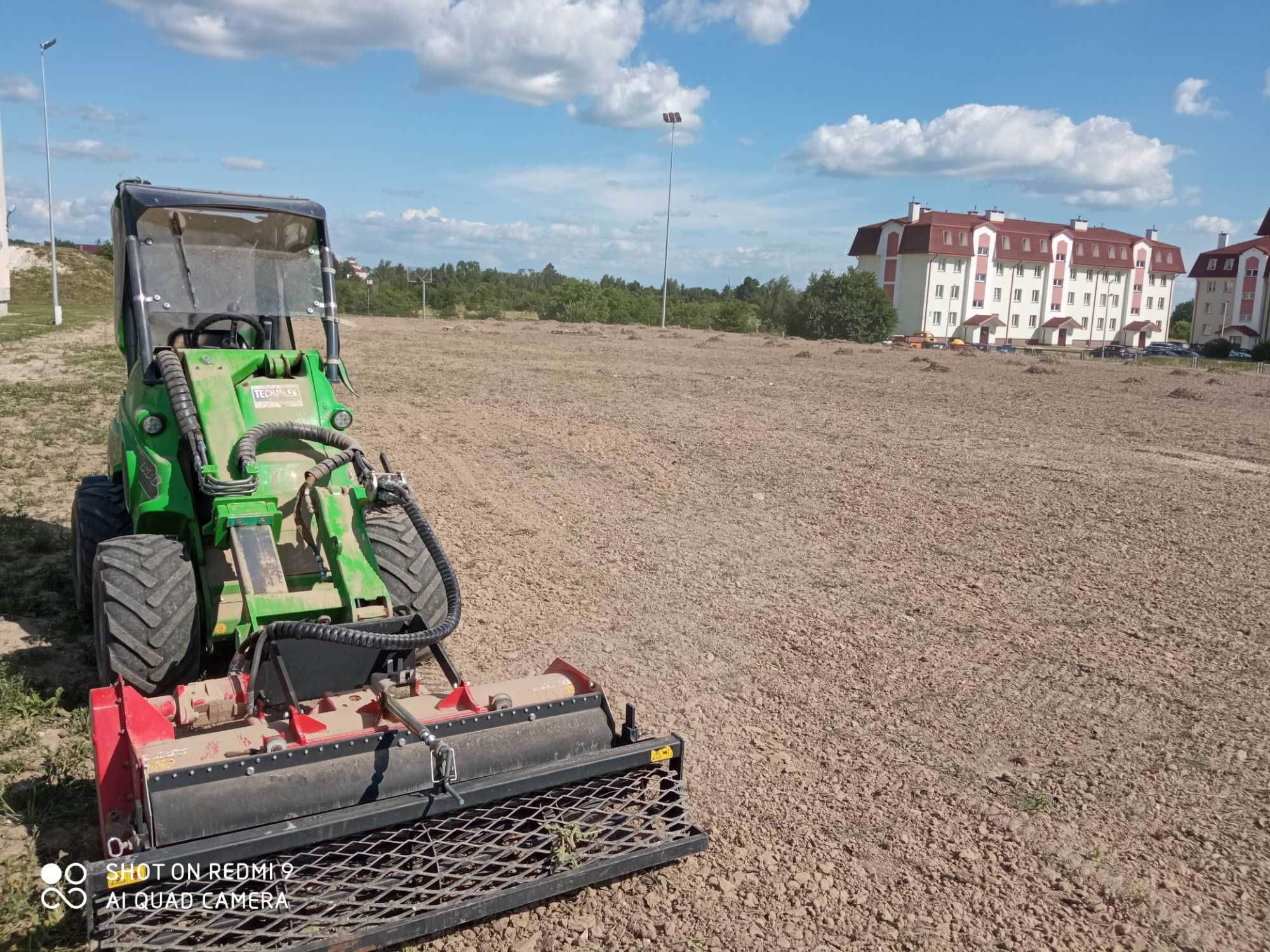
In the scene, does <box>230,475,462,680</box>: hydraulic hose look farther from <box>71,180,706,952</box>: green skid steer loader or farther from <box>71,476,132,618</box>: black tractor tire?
<box>71,476,132,618</box>: black tractor tire

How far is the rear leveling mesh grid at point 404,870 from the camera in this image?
2984 millimetres

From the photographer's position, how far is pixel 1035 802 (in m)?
4.39

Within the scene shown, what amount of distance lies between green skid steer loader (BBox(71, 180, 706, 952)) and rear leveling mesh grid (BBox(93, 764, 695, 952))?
10 mm

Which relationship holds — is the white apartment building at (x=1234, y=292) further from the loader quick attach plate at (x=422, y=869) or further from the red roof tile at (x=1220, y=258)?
the loader quick attach plate at (x=422, y=869)

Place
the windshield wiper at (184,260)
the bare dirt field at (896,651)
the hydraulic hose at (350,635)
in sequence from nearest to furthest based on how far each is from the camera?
the bare dirt field at (896,651)
the hydraulic hose at (350,635)
the windshield wiper at (184,260)

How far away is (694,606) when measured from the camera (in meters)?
6.95

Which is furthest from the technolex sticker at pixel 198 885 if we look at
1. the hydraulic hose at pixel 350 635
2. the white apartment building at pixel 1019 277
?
the white apartment building at pixel 1019 277

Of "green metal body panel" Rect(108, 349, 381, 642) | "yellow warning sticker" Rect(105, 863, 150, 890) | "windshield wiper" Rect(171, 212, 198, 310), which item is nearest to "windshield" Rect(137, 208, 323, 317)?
"windshield wiper" Rect(171, 212, 198, 310)

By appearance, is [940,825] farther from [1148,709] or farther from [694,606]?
[694,606]

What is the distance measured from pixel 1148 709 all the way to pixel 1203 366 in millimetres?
38729

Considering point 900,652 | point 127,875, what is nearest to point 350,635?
point 127,875

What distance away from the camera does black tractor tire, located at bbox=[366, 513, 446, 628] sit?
16.2 feet
